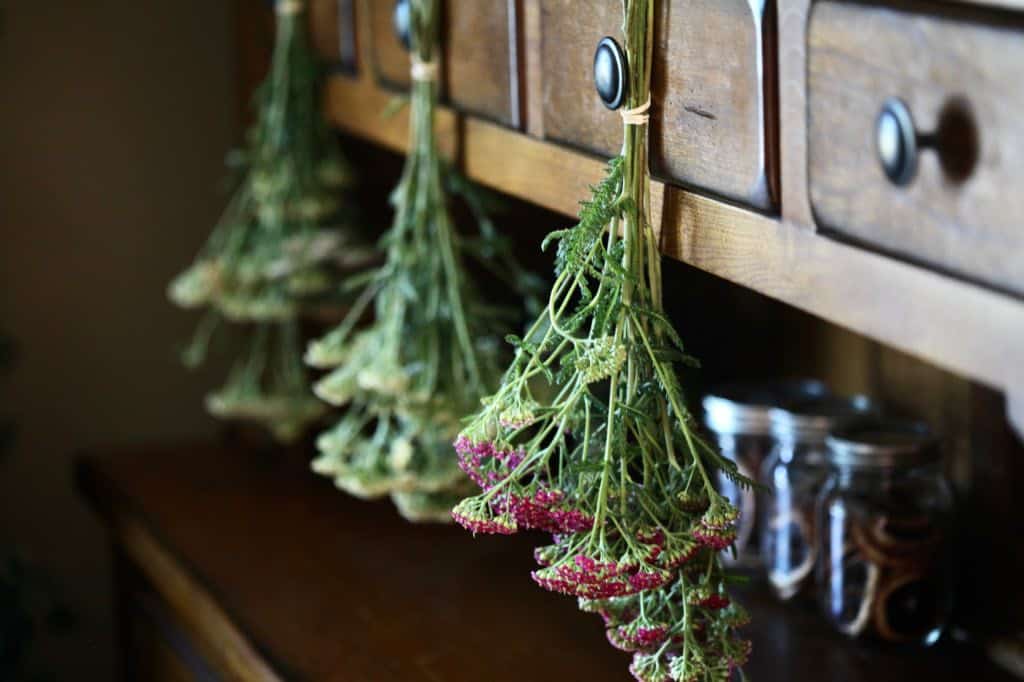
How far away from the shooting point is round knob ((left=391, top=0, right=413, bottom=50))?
48.6 inches

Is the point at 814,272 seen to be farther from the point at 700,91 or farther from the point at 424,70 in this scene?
the point at 424,70

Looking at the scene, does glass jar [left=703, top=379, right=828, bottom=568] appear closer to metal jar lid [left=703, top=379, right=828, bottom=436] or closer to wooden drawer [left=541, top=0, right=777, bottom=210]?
metal jar lid [left=703, top=379, right=828, bottom=436]

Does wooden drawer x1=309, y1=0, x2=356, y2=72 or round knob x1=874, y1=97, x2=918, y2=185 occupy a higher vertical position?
round knob x1=874, y1=97, x2=918, y2=185

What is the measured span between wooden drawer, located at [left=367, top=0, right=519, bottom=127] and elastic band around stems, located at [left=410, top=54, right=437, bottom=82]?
24mm

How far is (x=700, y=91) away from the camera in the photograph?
0.89 metres

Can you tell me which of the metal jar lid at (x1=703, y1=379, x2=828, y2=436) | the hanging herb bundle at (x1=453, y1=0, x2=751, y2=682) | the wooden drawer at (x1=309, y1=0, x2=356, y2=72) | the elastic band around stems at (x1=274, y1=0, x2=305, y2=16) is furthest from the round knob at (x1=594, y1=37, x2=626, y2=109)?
the elastic band around stems at (x1=274, y1=0, x2=305, y2=16)

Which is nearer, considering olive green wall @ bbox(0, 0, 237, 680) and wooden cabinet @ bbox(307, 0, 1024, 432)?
wooden cabinet @ bbox(307, 0, 1024, 432)

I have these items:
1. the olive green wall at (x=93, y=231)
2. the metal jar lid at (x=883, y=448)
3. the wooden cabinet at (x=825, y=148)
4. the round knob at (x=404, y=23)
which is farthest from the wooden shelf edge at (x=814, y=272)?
the olive green wall at (x=93, y=231)

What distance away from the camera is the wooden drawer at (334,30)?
1.48m

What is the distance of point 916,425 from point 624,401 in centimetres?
39

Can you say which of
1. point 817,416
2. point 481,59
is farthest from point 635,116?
point 817,416

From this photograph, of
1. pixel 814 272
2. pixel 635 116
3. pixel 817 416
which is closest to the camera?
pixel 814 272

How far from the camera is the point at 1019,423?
2.17 ft

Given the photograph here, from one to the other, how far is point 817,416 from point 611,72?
1.49ft
